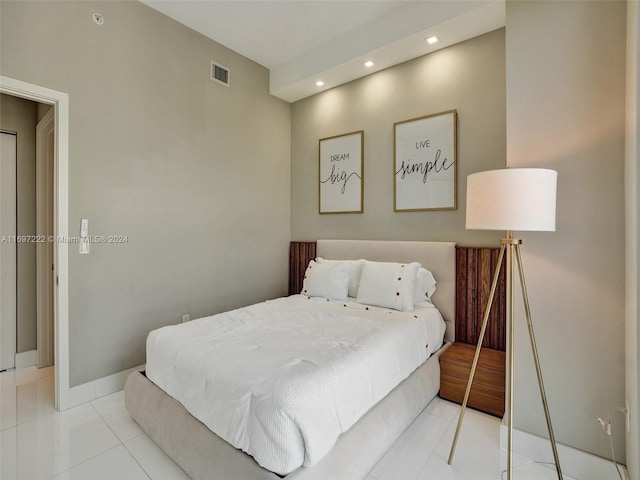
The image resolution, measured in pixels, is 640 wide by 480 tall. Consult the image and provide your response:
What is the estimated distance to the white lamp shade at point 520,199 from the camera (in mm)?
1508

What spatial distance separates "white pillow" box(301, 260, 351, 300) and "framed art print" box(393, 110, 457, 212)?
852 millimetres

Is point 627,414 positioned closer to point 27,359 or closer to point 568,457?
point 568,457

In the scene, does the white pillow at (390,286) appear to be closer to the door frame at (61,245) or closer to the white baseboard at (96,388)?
the white baseboard at (96,388)

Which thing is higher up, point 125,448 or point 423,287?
point 423,287

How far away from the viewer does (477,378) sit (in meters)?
2.30

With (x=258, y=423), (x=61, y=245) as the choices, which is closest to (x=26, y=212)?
(x=61, y=245)

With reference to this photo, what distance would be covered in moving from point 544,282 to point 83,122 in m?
3.35

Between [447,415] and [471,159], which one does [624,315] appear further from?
[471,159]

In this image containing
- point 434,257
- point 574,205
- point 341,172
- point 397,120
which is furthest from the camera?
point 341,172

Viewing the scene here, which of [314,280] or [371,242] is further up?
[371,242]

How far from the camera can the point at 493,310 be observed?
258 cm

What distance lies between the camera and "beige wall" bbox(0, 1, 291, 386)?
2.38 m

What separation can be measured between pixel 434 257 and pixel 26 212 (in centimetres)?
394

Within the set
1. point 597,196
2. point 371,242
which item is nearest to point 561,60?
point 597,196
